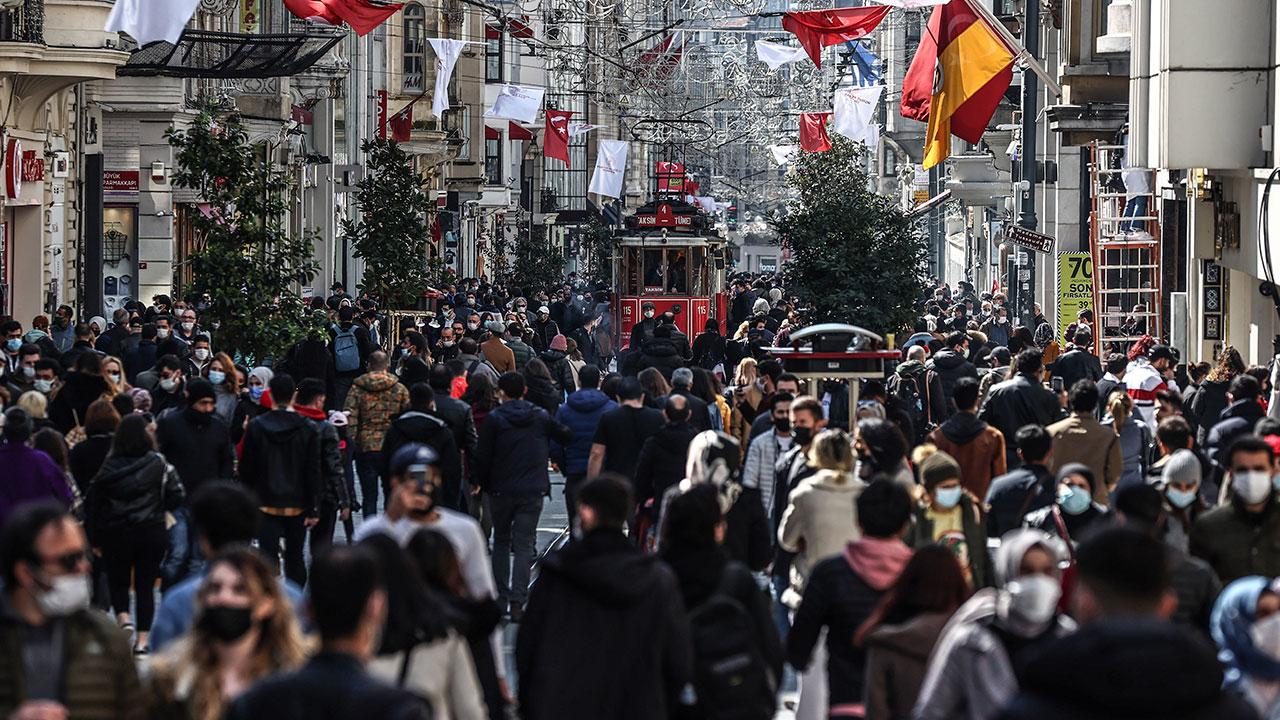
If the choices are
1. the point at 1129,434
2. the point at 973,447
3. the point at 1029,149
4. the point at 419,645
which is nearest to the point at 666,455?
the point at 973,447

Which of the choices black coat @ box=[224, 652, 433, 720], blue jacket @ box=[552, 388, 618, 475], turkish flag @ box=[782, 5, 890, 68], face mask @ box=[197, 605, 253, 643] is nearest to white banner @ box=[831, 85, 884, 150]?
turkish flag @ box=[782, 5, 890, 68]

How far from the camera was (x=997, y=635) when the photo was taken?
22.4 feet

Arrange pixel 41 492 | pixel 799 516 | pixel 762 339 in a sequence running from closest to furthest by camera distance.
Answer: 1. pixel 799 516
2. pixel 41 492
3. pixel 762 339

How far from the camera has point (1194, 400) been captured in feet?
59.4

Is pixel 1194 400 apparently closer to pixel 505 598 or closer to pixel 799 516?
pixel 505 598

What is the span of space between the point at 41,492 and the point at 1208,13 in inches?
617

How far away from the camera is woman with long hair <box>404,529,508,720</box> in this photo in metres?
8.15

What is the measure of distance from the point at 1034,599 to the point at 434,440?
26.8 feet

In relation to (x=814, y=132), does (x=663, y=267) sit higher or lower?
lower

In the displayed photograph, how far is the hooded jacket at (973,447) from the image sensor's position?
1421 cm

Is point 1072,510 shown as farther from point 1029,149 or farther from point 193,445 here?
point 1029,149

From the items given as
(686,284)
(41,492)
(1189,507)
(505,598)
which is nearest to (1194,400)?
(505,598)

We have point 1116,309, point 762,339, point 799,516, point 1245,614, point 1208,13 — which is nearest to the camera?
point 1245,614

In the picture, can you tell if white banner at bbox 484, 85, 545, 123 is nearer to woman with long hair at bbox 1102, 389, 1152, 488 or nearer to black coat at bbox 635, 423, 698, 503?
woman with long hair at bbox 1102, 389, 1152, 488
